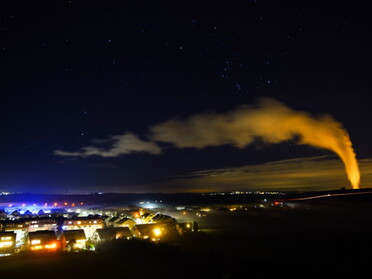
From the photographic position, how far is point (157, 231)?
27.6 m

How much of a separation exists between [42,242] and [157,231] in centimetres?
982

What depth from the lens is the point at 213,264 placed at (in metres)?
16.6

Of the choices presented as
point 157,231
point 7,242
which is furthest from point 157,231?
point 7,242

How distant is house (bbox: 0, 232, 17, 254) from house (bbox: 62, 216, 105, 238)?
10.2 m

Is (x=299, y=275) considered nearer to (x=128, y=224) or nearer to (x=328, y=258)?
(x=328, y=258)

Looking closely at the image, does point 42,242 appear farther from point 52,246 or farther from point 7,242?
point 7,242

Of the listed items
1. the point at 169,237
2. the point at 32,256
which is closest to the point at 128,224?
the point at 169,237

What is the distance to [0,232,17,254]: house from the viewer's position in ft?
73.6

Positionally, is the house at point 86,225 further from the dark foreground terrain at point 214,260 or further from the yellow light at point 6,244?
the dark foreground terrain at point 214,260

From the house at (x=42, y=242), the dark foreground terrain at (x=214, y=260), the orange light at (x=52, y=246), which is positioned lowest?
the dark foreground terrain at (x=214, y=260)

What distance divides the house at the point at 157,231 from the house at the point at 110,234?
1474 millimetres

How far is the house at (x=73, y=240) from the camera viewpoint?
22792mm

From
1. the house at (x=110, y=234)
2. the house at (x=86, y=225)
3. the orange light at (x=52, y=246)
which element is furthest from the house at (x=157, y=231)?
the house at (x=86, y=225)

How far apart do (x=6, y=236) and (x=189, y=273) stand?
642 inches
